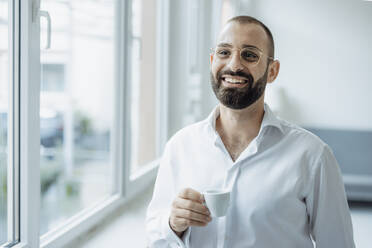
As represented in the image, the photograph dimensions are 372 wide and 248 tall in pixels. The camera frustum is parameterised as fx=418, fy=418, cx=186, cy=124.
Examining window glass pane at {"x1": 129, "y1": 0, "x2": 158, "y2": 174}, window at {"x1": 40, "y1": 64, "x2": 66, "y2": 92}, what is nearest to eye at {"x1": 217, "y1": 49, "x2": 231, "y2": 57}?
window glass pane at {"x1": 129, "y1": 0, "x2": 158, "y2": 174}

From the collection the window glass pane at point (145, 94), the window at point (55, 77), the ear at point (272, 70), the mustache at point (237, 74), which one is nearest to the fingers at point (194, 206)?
the mustache at point (237, 74)

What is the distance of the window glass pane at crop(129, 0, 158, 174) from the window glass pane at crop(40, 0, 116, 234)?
229 cm

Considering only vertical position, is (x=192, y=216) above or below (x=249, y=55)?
below

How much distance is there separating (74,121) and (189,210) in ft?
Answer: 20.3

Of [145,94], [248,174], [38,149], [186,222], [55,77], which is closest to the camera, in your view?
[186,222]

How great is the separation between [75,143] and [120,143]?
5.20 meters

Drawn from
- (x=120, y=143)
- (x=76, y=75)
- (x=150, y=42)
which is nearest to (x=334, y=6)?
(x=150, y=42)

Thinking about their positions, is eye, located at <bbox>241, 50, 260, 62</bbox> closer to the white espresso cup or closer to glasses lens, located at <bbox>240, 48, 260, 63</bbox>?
glasses lens, located at <bbox>240, 48, 260, 63</bbox>

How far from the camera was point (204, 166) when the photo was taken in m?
1.31

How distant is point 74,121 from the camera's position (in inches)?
276

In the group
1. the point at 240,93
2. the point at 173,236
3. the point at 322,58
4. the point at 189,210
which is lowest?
the point at 173,236

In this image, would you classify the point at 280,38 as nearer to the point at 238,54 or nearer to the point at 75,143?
the point at 238,54

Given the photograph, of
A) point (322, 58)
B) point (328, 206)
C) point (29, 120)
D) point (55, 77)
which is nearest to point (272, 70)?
point (328, 206)

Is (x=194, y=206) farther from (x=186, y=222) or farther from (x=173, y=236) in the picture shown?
(x=173, y=236)
